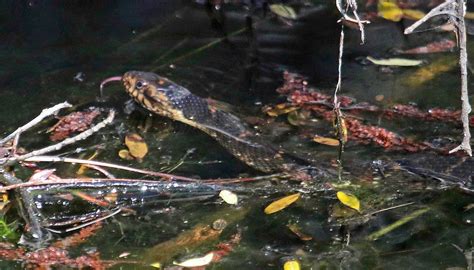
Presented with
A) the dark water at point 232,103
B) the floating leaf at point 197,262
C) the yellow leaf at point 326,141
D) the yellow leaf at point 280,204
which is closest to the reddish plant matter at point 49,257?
the dark water at point 232,103

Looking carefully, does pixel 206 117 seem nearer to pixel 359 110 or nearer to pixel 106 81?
pixel 106 81

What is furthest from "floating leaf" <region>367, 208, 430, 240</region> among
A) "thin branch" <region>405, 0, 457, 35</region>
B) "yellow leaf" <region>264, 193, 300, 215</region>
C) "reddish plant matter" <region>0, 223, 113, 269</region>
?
"reddish plant matter" <region>0, 223, 113, 269</region>

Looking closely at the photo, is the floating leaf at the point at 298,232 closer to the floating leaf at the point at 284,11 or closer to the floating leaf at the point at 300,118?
the floating leaf at the point at 300,118

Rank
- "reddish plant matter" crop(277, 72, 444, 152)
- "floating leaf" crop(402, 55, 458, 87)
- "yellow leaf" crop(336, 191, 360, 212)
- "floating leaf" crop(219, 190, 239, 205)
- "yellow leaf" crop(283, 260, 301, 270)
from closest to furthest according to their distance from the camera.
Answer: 1. "yellow leaf" crop(283, 260, 301, 270)
2. "yellow leaf" crop(336, 191, 360, 212)
3. "floating leaf" crop(219, 190, 239, 205)
4. "reddish plant matter" crop(277, 72, 444, 152)
5. "floating leaf" crop(402, 55, 458, 87)

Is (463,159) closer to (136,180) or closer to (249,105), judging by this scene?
(249,105)

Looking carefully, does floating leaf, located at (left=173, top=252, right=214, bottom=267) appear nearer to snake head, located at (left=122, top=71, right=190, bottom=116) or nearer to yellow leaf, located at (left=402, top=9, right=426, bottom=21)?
snake head, located at (left=122, top=71, right=190, bottom=116)

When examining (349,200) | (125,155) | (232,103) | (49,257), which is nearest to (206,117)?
(232,103)
